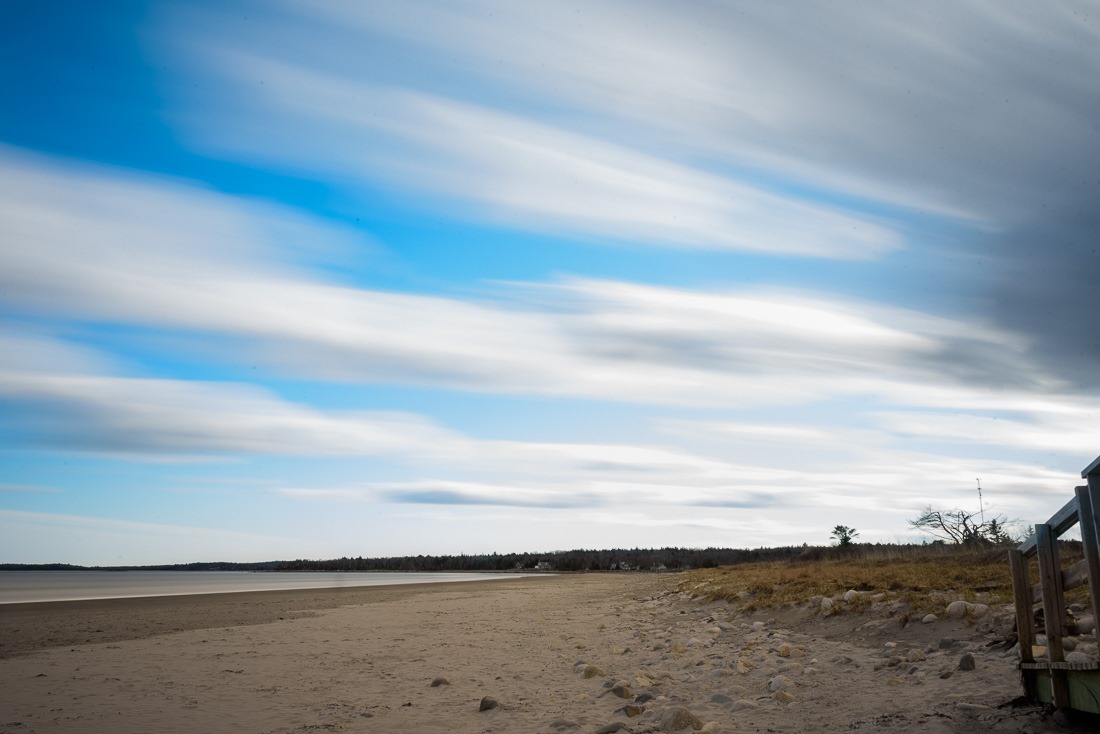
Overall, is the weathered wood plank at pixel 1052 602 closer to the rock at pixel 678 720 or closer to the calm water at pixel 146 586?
the rock at pixel 678 720

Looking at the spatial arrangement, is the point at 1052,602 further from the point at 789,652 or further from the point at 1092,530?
the point at 789,652

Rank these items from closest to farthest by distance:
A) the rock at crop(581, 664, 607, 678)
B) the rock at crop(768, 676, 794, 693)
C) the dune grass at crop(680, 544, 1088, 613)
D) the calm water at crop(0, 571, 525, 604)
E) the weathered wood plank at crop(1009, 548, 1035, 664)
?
the weathered wood plank at crop(1009, 548, 1035, 664) → the rock at crop(768, 676, 794, 693) → the rock at crop(581, 664, 607, 678) → the dune grass at crop(680, 544, 1088, 613) → the calm water at crop(0, 571, 525, 604)

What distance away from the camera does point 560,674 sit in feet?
44.3

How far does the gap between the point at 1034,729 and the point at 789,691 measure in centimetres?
347

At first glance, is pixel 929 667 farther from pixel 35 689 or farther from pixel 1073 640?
pixel 35 689

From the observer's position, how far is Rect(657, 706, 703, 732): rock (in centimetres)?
912

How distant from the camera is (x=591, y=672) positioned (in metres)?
13.0

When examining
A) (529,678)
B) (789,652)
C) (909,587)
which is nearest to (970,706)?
(789,652)

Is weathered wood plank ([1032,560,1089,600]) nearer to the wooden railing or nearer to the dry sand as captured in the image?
the wooden railing

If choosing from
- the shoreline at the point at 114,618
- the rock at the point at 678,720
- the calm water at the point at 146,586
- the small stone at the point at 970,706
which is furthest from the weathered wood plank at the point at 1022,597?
the calm water at the point at 146,586

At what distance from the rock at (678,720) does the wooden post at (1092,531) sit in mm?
4230

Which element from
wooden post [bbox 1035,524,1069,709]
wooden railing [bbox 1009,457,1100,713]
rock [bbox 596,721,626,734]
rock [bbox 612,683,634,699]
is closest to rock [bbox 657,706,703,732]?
rock [bbox 596,721,626,734]

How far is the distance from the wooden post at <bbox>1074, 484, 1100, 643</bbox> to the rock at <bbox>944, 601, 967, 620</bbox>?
5618 mm

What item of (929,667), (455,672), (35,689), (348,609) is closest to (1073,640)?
(929,667)
